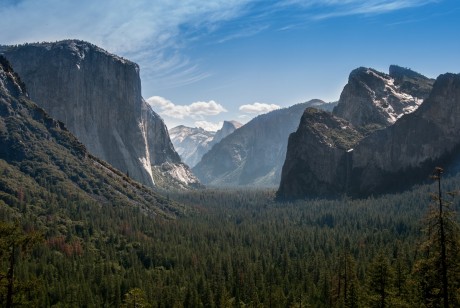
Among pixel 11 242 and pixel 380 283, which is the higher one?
pixel 11 242

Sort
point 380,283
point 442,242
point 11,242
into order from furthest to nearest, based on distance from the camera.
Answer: point 380,283, point 442,242, point 11,242

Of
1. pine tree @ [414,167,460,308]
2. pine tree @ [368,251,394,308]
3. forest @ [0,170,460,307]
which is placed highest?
pine tree @ [414,167,460,308]

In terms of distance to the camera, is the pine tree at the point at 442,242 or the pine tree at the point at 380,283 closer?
the pine tree at the point at 442,242

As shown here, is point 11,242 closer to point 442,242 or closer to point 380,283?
point 442,242

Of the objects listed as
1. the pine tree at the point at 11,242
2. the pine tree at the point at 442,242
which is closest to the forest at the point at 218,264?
the pine tree at the point at 442,242

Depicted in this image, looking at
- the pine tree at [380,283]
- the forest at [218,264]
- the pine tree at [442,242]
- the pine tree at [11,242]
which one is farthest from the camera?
the forest at [218,264]

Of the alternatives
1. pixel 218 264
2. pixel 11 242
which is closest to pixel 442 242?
pixel 11 242

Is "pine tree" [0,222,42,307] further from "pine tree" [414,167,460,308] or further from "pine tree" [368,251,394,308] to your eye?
"pine tree" [368,251,394,308]

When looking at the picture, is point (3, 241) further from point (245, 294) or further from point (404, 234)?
point (404, 234)

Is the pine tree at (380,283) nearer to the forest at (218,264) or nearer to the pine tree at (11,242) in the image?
the forest at (218,264)

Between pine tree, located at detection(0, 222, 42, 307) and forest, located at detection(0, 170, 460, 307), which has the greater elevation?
pine tree, located at detection(0, 222, 42, 307)

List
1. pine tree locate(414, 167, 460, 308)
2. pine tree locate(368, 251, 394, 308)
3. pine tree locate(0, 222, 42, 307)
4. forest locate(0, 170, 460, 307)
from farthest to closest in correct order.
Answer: forest locate(0, 170, 460, 307), pine tree locate(368, 251, 394, 308), pine tree locate(414, 167, 460, 308), pine tree locate(0, 222, 42, 307)

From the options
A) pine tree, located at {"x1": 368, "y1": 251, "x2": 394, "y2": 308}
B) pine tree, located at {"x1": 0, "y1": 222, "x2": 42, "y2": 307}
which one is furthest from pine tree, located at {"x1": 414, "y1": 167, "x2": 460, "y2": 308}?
pine tree, located at {"x1": 0, "y1": 222, "x2": 42, "y2": 307}
